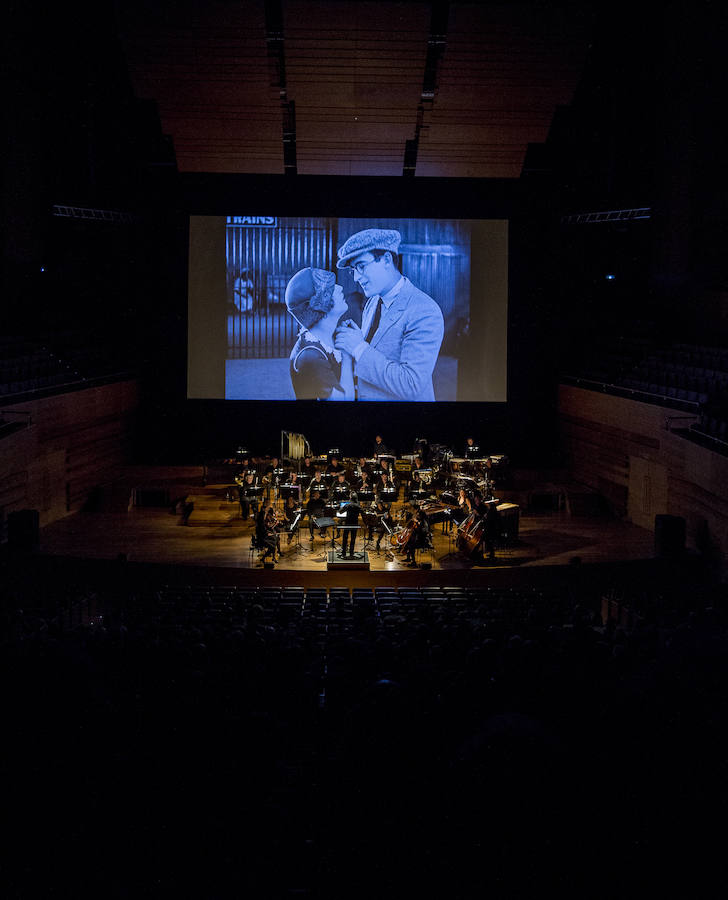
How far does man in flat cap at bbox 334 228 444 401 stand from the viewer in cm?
1906

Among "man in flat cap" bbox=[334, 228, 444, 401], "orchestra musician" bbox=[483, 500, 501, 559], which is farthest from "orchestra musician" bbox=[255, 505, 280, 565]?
"man in flat cap" bbox=[334, 228, 444, 401]

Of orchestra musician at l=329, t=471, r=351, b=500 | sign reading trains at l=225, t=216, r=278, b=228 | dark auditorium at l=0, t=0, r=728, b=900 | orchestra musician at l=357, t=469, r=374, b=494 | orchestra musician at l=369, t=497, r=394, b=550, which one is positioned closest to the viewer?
dark auditorium at l=0, t=0, r=728, b=900

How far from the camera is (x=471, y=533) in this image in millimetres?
12992

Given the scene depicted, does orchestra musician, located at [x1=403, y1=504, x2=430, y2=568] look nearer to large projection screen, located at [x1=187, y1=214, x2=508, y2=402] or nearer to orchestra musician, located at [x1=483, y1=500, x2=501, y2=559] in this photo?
orchestra musician, located at [x1=483, y1=500, x2=501, y2=559]

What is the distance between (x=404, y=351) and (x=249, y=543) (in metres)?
7.43

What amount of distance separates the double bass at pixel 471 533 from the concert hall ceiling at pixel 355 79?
999cm

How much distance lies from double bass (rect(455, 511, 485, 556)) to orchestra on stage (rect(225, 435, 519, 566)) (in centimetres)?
2

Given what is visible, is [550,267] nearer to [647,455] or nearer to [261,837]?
[647,455]

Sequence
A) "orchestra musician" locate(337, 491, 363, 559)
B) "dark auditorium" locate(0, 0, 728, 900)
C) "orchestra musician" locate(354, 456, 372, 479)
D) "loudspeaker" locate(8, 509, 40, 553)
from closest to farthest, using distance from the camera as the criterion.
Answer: "dark auditorium" locate(0, 0, 728, 900) → "orchestra musician" locate(337, 491, 363, 559) → "loudspeaker" locate(8, 509, 40, 553) → "orchestra musician" locate(354, 456, 372, 479)

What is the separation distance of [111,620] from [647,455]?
10.9 metres

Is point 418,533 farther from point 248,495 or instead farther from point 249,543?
point 248,495

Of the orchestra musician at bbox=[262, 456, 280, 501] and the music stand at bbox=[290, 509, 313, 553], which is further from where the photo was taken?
the orchestra musician at bbox=[262, 456, 280, 501]

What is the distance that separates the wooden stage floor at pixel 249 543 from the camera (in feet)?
41.9

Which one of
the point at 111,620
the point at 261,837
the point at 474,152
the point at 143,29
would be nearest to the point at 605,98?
the point at 474,152
